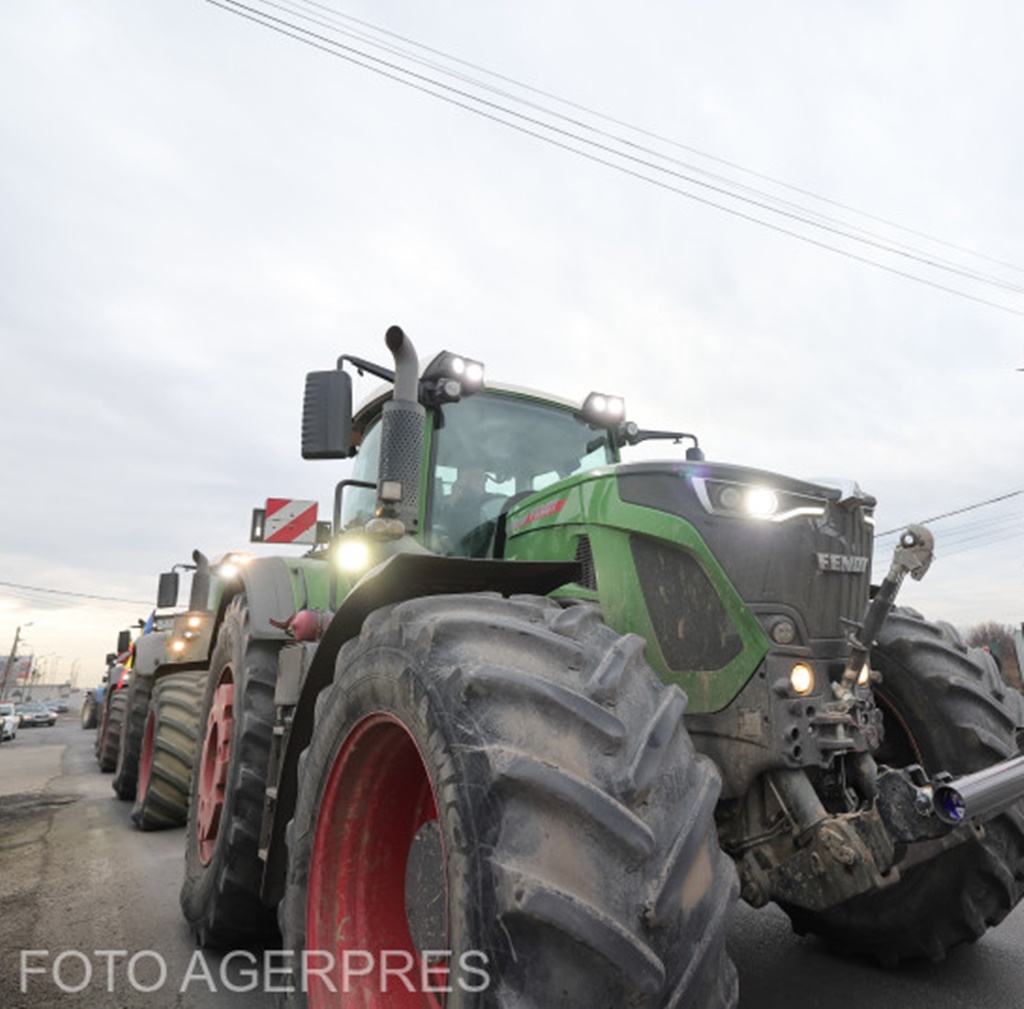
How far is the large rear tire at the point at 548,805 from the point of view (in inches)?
49.7

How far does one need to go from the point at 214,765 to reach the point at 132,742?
489 centimetres

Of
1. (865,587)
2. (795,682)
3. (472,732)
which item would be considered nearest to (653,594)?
(795,682)

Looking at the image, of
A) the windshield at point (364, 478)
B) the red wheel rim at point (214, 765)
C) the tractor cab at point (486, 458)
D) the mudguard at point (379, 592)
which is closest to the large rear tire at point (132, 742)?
the red wheel rim at point (214, 765)

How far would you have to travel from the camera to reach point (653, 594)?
2291 mm

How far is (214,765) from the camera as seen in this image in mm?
3717

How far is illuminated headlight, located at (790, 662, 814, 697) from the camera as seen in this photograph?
2043 millimetres

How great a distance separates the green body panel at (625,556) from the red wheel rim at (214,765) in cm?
183

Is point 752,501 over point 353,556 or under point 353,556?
over

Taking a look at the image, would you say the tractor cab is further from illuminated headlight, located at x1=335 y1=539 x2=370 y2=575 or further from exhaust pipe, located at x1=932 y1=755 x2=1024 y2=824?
exhaust pipe, located at x1=932 y1=755 x2=1024 y2=824

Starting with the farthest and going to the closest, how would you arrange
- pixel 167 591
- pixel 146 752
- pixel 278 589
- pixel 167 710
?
pixel 167 591
pixel 146 752
pixel 167 710
pixel 278 589

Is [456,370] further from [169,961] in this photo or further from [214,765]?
[169,961]

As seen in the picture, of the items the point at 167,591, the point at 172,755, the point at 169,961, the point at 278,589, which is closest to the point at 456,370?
the point at 278,589

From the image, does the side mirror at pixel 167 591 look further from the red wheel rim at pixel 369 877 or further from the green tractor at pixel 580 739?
the red wheel rim at pixel 369 877

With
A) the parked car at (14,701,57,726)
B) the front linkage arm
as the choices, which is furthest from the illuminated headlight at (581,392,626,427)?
the parked car at (14,701,57,726)
